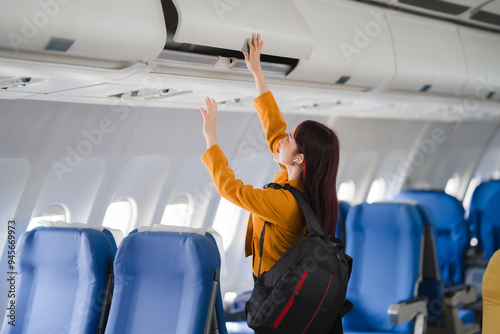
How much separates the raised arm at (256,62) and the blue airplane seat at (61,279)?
1.19 meters

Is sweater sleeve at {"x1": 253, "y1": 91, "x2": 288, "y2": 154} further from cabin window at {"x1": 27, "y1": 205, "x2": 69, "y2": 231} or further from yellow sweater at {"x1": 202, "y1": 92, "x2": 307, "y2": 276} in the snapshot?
cabin window at {"x1": 27, "y1": 205, "x2": 69, "y2": 231}

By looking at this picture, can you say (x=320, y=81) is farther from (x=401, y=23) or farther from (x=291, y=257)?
(x=291, y=257)

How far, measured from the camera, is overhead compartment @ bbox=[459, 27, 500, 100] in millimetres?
5273

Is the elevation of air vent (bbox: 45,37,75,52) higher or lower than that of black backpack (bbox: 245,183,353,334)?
higher

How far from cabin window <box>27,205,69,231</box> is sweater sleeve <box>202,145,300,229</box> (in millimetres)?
2053

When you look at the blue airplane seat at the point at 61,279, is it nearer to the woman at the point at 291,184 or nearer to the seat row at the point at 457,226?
the woman at the point at 291,184

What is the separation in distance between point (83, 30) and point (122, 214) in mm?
2962

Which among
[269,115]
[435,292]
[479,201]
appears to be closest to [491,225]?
[479,201]

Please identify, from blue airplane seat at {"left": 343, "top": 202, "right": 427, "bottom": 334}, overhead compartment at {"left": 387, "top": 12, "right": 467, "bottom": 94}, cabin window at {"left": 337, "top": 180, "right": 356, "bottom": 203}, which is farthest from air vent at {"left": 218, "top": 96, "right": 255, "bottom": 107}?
cabin window at {"left": 337, "top": 180, "right": 356, "bottom": 203}

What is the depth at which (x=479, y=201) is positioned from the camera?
21.2 ft

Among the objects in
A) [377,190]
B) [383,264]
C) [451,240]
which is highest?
[377,190]

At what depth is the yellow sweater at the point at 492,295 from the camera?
2.40 metres

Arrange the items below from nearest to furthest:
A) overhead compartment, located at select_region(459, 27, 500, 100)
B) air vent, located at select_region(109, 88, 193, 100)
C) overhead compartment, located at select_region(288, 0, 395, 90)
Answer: air vent, located at select_region(109, 88, 193, 100), overhead compartment, located at select_region(288, 0, 395, 90), overhead compartment, located at select_region(459, 27, 500, 100)

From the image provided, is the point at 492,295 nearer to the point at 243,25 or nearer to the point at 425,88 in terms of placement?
the point at 243,25
